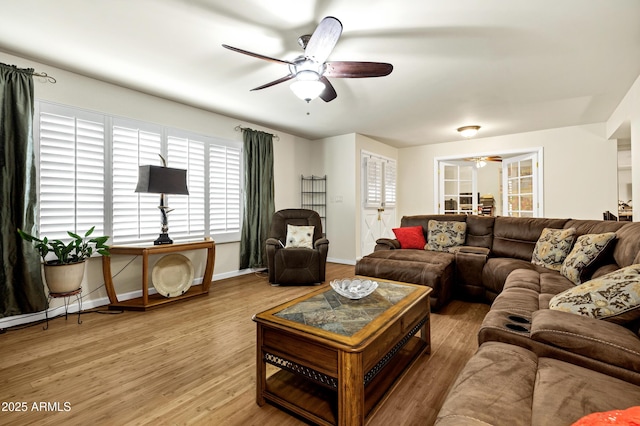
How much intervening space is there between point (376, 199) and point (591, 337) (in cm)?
500

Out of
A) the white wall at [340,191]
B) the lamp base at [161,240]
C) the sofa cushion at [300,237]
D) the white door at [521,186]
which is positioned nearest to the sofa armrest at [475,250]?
the sofa cushion at [300,237]

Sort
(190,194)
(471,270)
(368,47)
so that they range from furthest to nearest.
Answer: (190,194) → (471,270) → (368,47)

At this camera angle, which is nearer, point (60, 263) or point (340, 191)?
point (60, 263)

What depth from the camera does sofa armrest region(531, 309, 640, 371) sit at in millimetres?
1149

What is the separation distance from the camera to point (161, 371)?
197 centimetres

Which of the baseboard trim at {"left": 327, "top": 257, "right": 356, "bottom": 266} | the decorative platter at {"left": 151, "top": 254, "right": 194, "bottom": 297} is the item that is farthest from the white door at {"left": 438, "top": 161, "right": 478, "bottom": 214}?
the decorative platter at {"left": 151, "top": 254, "right": 194, "bottom": 297}

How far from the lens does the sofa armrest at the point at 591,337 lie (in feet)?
3.77

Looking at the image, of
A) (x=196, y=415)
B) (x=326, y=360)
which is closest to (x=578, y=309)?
(x=326, y=360)

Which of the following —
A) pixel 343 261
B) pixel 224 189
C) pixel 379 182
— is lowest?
pixel 343 261

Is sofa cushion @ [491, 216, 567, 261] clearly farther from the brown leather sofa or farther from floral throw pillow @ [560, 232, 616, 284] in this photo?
floral throw pillow @ [560, 232, 616, 284]

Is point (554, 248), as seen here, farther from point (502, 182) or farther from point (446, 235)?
point (502, 182)

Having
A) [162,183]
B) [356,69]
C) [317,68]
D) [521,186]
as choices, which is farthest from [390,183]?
[162,183]

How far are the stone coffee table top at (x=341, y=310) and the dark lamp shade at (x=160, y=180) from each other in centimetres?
230

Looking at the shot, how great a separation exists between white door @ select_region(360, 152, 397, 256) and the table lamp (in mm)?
3457
